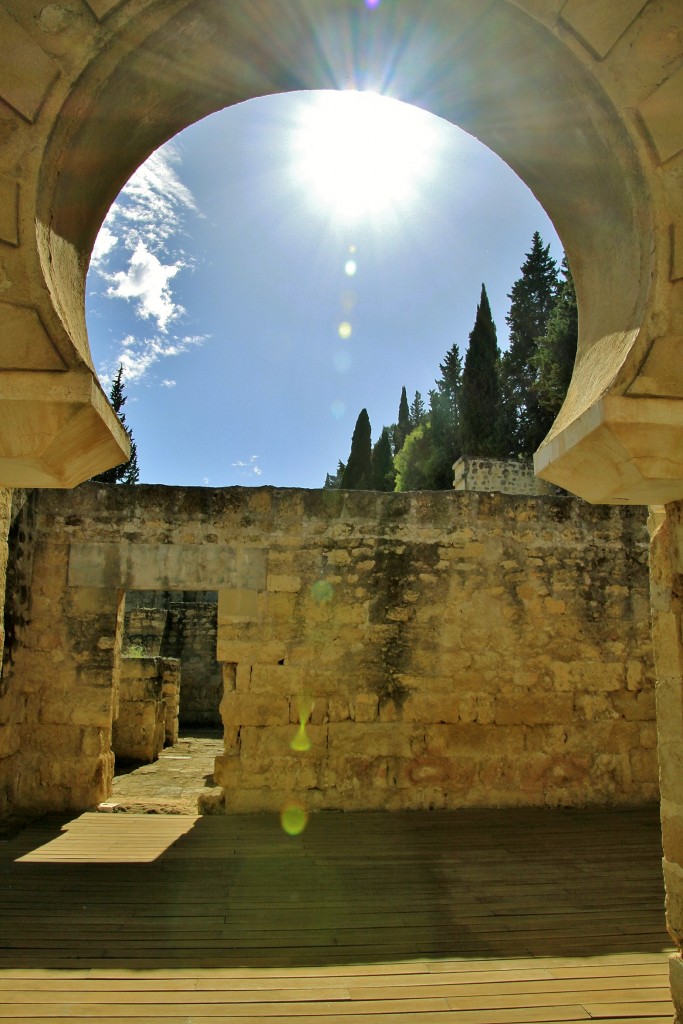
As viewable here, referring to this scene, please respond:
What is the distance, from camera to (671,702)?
245 centimetres

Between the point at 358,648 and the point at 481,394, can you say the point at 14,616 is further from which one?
the point at 481,394

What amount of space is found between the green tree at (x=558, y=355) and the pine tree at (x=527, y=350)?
1.77 feet

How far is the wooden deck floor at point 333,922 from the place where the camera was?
288 cm

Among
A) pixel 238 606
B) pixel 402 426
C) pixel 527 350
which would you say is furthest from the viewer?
pixel 402 426

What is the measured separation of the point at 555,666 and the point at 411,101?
5.69 m

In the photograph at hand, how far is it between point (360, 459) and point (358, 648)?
1213 inches

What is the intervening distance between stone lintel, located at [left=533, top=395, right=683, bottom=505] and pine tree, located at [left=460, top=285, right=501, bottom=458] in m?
29.1

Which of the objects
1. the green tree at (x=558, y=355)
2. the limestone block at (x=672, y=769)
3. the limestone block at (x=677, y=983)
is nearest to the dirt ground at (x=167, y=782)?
the limestone block at (x=677, y=983)

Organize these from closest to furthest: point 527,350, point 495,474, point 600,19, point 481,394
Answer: point 600,19
point 495,474
point 481,394
point 527,350

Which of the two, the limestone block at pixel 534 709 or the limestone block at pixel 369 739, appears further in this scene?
the limestone block at pixel 534 709

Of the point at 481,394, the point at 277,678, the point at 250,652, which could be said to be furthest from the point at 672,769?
the point at 481,394

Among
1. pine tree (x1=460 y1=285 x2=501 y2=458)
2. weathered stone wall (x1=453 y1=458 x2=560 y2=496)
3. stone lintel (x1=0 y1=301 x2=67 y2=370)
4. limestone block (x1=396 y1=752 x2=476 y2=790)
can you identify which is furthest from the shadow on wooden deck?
pine tree (x1=460 y1=285 x2=501 y2=458)

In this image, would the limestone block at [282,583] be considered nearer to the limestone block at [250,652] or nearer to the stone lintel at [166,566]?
the stone lintel at [166,566]

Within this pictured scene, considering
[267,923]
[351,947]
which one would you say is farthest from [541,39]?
[267,923]
